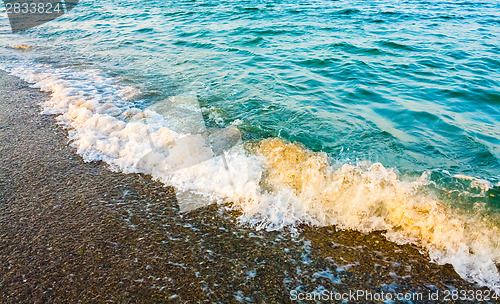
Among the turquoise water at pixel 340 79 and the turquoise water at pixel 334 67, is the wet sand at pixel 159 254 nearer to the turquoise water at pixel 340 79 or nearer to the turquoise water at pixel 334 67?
the turquoise water at pixel 340 79

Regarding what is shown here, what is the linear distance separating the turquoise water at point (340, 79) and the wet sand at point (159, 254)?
0.41m

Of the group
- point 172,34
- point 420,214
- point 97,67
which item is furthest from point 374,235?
point 172,34

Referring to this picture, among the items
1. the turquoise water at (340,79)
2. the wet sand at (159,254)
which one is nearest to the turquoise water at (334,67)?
the turquoise water at (340,79)

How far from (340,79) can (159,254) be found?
5.90m

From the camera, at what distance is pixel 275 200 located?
13.6ft

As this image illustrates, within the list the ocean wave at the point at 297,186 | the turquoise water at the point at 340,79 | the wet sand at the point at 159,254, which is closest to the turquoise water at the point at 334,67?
the turquoise water at the point at 340,79

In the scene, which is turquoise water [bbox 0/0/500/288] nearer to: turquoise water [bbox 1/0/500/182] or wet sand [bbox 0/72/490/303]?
turquoise water [bbox 1/0/500/182]

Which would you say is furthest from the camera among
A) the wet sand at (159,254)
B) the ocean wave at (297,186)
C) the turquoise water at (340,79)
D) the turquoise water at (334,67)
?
the turquoise water at (334,67)

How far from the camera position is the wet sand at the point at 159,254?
300 cm

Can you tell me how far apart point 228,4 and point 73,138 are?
12.6 meters

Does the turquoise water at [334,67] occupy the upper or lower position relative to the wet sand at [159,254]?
upper

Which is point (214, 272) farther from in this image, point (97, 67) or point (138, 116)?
point (97, 67)

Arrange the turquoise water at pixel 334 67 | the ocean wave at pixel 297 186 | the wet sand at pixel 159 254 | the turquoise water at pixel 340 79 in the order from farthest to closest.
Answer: the turquoise water at pixel 334 67, the turquoise water at pixel 340 79, the ocean wave at pixel 297 186, the wet sand at pixel 159 254

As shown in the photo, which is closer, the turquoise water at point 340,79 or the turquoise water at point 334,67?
the turquoise water at point 340,79
